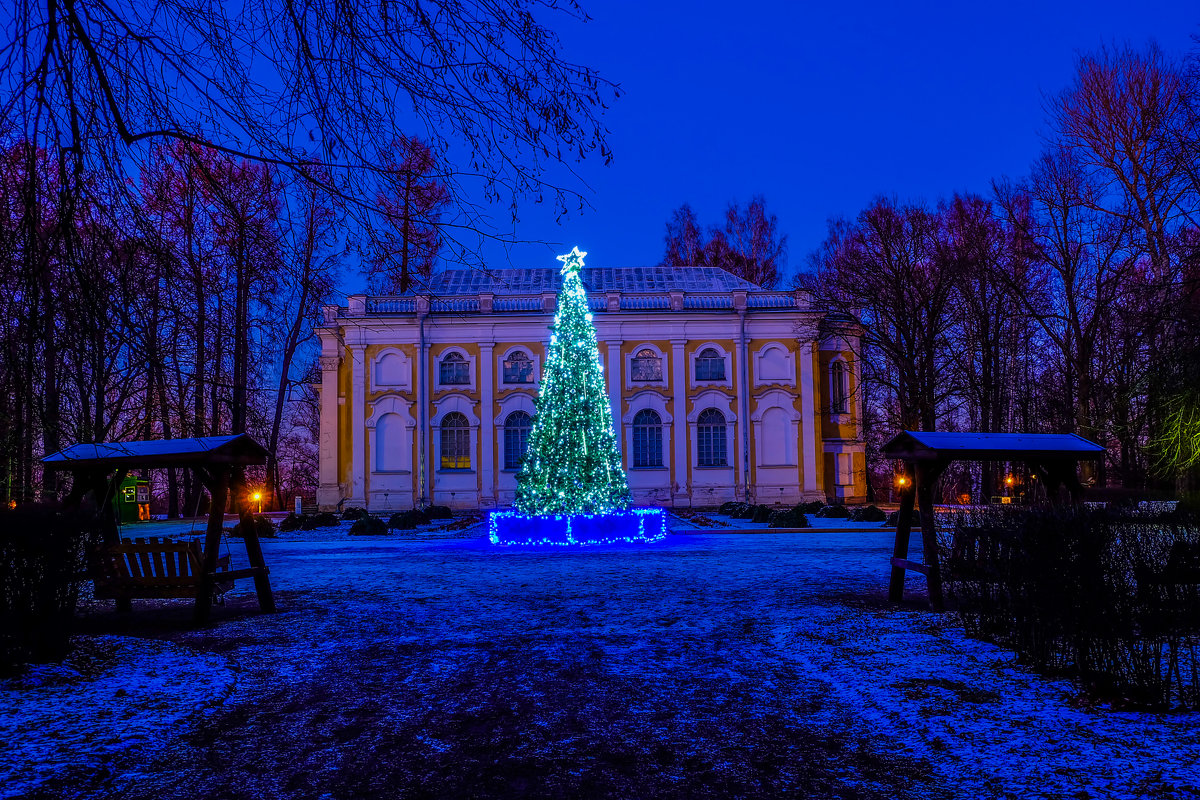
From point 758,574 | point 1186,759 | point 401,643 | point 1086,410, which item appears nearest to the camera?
point 1186,759

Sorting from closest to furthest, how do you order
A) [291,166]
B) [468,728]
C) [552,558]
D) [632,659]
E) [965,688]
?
[291,166]
[468,728]
[965,688]
[632,659]
[552,558]

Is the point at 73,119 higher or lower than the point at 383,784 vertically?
higher

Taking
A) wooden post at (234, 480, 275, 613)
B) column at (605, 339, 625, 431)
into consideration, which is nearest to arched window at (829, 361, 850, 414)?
column at (605, 339, 625, 431)

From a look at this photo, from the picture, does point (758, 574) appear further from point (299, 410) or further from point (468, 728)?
point (299, 410)

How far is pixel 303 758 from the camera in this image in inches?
167

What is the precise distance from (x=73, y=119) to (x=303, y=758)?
3.16 metres

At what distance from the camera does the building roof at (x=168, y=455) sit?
325 inches

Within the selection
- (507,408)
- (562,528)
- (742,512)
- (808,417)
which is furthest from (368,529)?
(808,417)

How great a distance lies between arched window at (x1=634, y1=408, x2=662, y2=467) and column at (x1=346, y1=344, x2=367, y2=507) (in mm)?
10897

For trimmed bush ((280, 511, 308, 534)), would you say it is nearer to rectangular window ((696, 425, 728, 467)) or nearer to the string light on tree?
the string light on tree

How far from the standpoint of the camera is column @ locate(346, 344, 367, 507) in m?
33.6

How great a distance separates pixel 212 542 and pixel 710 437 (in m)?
27.1

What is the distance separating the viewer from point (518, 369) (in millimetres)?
34469

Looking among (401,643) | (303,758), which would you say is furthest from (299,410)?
(303,758)
